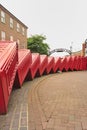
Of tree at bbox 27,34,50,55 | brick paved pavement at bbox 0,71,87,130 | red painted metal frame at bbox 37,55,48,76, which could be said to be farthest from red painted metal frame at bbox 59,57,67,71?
tree at bbox 27,34,50,55

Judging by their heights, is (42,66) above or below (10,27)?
below

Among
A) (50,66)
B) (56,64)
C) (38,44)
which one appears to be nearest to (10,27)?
(56,64)

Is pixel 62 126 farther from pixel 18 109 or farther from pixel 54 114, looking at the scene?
pixel 18 109

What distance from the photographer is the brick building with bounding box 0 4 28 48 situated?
28044 mm

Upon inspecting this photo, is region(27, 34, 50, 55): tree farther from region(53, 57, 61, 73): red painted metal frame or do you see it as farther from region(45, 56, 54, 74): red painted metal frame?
region(45, 56, 54, 74): red painted metal frame

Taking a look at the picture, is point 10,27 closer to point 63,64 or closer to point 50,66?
point 63,64

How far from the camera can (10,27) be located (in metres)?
30.6

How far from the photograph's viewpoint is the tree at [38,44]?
Answer: 1788 inches

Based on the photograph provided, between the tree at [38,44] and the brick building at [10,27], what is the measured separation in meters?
8.10

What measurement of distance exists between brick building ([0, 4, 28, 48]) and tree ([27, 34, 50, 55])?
8.10 metres

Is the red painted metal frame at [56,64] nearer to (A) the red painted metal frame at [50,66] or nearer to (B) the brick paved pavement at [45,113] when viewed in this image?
(A) the red painted metal frame at [50,66]

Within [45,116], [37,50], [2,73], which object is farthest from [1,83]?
[37,50]

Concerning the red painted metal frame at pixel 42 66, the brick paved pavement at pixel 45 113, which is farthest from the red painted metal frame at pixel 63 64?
the brick paved pavement at pixel 45 113

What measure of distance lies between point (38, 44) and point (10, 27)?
15831 millimetres
